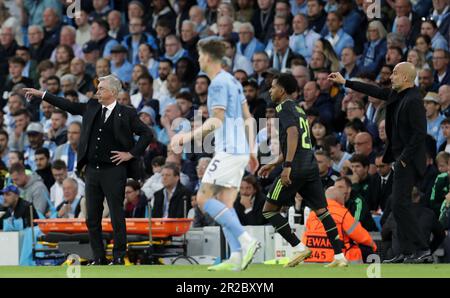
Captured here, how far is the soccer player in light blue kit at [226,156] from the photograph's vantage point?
11203 mm

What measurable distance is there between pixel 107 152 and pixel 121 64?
8772 mm

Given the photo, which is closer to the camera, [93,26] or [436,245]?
[436,245]

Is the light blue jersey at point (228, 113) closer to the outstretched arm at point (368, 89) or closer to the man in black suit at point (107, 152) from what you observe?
the outstretched arm at point (368, 89)

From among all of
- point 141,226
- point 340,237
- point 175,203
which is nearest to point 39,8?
point 175,203

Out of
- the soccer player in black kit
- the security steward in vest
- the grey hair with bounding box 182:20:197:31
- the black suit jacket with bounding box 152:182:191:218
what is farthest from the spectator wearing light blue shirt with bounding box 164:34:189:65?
the soccer player in black kit

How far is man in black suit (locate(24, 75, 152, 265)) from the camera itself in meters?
13.6

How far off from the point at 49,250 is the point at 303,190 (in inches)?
200

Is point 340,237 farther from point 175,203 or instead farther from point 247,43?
point 247,43

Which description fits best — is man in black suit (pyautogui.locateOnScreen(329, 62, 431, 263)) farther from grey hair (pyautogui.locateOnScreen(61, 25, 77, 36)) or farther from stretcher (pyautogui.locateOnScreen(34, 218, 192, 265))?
grey hair (pyautogui.locateOnScreen(61, 25, 77, 36))

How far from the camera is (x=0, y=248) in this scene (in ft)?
55.1

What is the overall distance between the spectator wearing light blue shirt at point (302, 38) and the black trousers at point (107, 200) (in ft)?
23.5

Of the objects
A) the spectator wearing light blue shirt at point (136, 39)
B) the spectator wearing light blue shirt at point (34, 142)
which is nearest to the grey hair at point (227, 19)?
the spectator wearing light blue shirt at point (136, 39)
